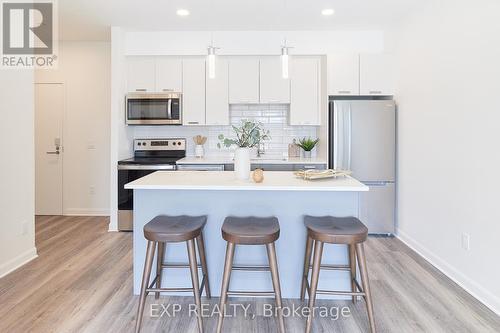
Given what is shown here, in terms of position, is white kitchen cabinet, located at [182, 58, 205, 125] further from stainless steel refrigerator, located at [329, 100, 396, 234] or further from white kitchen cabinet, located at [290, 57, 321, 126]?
stainless steel refrigerator, located at [329, 100, 396, 234]

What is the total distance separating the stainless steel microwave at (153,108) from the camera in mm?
4461

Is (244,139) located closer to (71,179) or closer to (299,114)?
(299,114)

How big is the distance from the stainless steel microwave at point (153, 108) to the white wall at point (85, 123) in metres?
0.80

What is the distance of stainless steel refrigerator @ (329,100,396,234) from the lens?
4086 millimetres

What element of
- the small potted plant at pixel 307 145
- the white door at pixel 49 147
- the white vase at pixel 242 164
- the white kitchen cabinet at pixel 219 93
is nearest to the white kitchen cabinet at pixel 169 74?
the white kitchen cabinet at pixel 219 93

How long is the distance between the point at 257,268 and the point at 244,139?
3.09 ft

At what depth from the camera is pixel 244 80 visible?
450 cm

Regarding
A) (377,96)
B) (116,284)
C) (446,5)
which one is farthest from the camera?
(377,96)

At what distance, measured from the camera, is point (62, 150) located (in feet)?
16.7

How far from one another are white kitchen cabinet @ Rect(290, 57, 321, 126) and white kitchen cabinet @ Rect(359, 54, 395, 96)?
1.95 ft

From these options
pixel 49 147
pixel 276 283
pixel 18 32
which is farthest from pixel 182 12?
pixel 276 283

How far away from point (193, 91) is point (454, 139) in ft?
10.3

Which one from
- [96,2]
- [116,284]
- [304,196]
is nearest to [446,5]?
[304,196]

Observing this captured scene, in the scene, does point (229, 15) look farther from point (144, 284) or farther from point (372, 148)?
point (144, 284)
